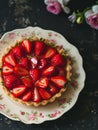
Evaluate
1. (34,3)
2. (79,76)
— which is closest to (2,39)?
(34,3)

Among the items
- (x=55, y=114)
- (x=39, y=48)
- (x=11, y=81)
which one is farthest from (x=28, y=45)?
(x=55, y=114)

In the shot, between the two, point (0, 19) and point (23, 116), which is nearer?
A: point (23, 116)

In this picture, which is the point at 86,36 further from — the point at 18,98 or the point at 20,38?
the point at 18,98

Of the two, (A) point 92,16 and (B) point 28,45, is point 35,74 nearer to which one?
(B) point 28,45

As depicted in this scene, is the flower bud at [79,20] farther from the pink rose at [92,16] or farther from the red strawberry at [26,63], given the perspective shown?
the red strawberry at [26,63]

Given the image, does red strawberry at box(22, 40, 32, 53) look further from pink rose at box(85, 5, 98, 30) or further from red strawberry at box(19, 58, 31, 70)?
pink rose at box(85, 5, 98, 30)

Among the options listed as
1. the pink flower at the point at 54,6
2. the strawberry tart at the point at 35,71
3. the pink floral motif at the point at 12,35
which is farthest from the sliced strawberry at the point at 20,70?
the pink flower at the point at 54,6

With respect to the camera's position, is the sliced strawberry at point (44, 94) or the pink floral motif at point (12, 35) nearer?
the sliced strawberry at point (44, 94)
